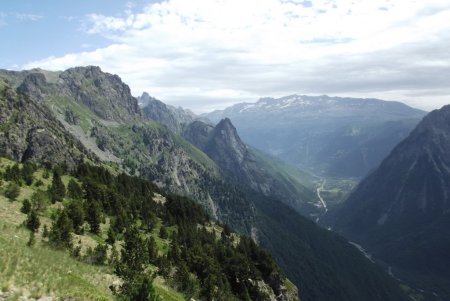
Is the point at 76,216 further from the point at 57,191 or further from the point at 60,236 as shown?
the point at 57,191

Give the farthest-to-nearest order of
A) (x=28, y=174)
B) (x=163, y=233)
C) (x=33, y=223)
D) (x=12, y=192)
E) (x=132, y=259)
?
(x=163, y=233) → (x=28, y=174) → (x=12, y=192) → (x=33, y=223) → (x=132, y=259)

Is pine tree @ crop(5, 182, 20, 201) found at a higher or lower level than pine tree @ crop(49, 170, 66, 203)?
higher

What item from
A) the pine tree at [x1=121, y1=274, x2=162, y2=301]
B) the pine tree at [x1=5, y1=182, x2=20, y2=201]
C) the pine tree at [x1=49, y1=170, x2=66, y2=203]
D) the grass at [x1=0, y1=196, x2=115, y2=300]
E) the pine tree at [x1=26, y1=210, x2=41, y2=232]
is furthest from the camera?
the pine tree at [x1=49, y1=170, x2=66, y2=203]

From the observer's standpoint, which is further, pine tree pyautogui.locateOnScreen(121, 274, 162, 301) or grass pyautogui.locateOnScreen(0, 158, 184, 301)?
pine tree pyautogui.locateOnScreen(121, 274, 162, 301)

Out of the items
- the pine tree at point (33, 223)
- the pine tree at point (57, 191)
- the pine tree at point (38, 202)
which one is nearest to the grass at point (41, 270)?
the pine tree at point (33, 223)

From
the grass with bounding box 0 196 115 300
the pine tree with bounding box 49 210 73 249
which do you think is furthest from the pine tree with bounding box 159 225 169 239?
the grass with bounding box 0 196 115 300

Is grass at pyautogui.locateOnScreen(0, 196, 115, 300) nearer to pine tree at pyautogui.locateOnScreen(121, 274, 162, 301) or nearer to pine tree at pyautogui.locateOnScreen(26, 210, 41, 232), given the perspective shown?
pine tree at pyautogui.locateOnScreen(121, 274, 162, 301)

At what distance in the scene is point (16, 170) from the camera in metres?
85.9

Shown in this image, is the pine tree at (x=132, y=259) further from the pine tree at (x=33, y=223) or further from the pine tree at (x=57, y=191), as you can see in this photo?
the pine tree at (x=57, y=191)

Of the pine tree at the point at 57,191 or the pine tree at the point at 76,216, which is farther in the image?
the pine tree at the point at 57,191

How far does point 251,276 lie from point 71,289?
68334mm

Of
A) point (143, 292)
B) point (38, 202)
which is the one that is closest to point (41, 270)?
point (143, 292)

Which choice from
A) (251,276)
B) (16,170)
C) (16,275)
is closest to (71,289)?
(16,275)

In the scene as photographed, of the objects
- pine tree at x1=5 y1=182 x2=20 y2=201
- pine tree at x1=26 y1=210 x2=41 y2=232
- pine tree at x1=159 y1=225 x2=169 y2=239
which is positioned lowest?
pine tree at x1=159 y1=225 x2=169 y2=239
